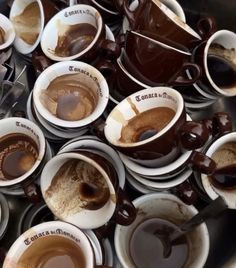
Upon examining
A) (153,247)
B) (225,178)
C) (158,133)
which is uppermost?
(158,133)

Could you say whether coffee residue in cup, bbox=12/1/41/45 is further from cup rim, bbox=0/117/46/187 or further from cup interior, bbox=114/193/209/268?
cup interior, bbox=114/193/209/268

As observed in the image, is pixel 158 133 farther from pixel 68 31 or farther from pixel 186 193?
pixel 68 31

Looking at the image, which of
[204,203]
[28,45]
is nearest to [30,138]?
[28,45]

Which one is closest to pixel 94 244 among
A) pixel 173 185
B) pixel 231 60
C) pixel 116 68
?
pixel 173 185

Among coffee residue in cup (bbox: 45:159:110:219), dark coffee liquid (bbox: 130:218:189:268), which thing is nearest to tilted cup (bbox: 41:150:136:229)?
coffee residue in cup (bbox: 45:159:110:219)

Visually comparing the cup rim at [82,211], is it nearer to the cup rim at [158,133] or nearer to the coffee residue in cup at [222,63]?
the cup rim at [158,133]

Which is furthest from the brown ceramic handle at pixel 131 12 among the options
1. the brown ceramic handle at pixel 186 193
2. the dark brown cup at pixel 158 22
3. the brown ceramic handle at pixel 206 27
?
the brown ceramic handle at pixel 186 193

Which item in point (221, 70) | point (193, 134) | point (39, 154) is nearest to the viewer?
point (193, 134)
